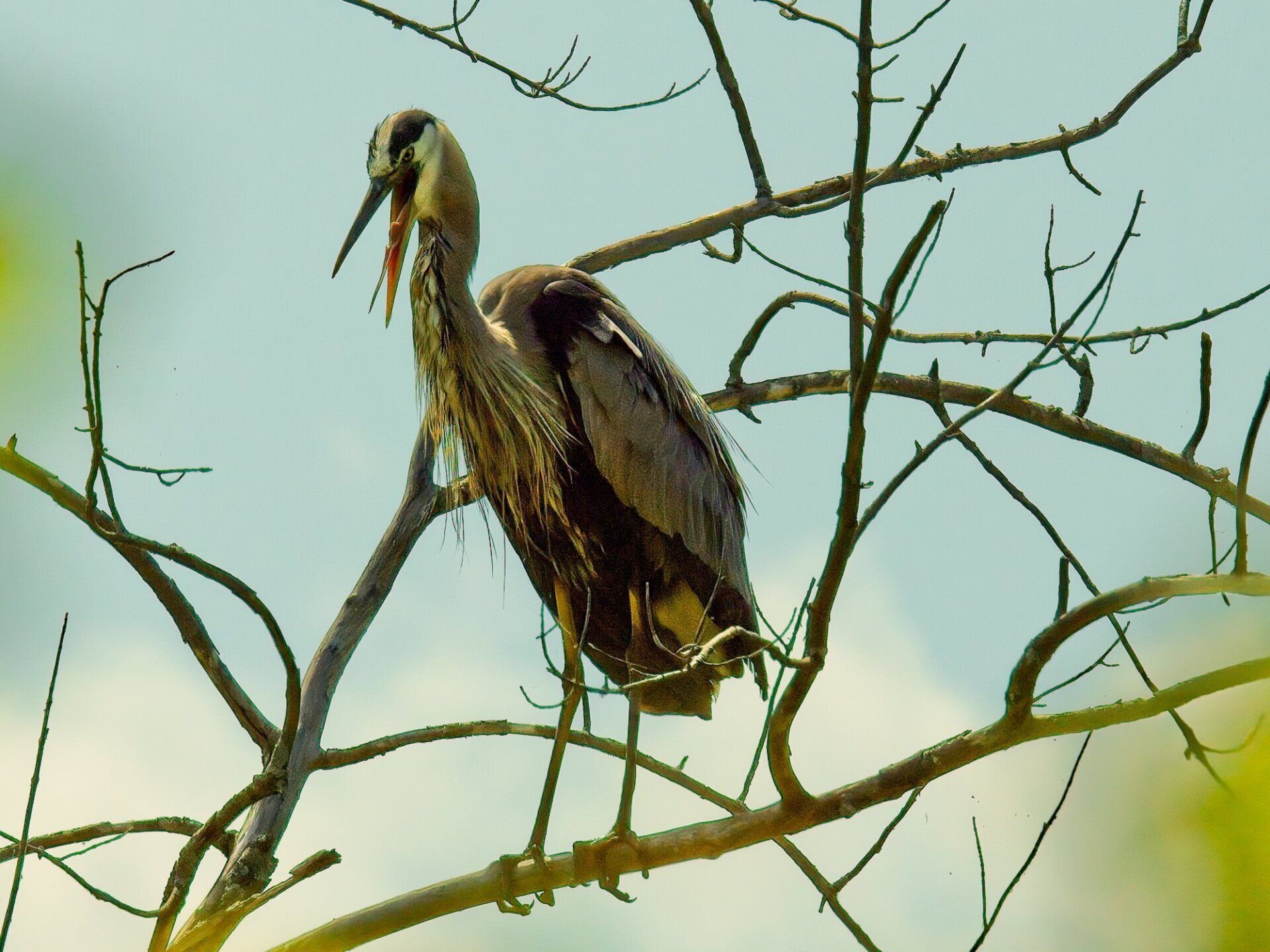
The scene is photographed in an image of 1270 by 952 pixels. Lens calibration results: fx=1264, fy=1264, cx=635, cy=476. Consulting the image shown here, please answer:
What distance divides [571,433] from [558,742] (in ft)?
3.03

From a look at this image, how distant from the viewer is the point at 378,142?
12.7ft

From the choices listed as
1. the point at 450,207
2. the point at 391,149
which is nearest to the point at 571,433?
the point at 450,207

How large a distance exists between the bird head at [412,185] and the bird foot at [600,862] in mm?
1660

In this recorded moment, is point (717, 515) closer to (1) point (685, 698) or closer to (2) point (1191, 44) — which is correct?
(1) point (685, 698)

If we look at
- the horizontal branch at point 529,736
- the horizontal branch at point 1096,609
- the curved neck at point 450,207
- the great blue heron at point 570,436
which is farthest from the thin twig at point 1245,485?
the curved neck at point 450,207

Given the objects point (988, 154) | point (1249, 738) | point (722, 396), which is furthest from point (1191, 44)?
point (1249, 738)

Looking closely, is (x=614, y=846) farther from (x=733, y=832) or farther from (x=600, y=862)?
(x=733, y=832)

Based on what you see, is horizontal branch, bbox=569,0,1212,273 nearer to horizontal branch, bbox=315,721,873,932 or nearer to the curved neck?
the curved neck

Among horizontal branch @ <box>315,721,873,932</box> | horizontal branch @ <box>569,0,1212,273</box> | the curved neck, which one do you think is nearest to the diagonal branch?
horizontal branch @ <box>569,0,1212,273</box>

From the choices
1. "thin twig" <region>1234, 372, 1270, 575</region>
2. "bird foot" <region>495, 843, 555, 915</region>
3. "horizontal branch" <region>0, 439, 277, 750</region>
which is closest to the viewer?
"thin twig" <region>1234, 372, 1270, 575</region>

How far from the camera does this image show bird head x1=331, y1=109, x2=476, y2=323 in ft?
12.4

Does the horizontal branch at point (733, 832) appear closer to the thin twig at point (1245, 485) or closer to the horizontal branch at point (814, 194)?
the thin twig at point (1245, 485)

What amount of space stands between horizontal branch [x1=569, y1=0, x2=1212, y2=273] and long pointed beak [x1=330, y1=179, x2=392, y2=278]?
Result: 3.13 ft

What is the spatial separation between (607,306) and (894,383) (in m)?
1.02
